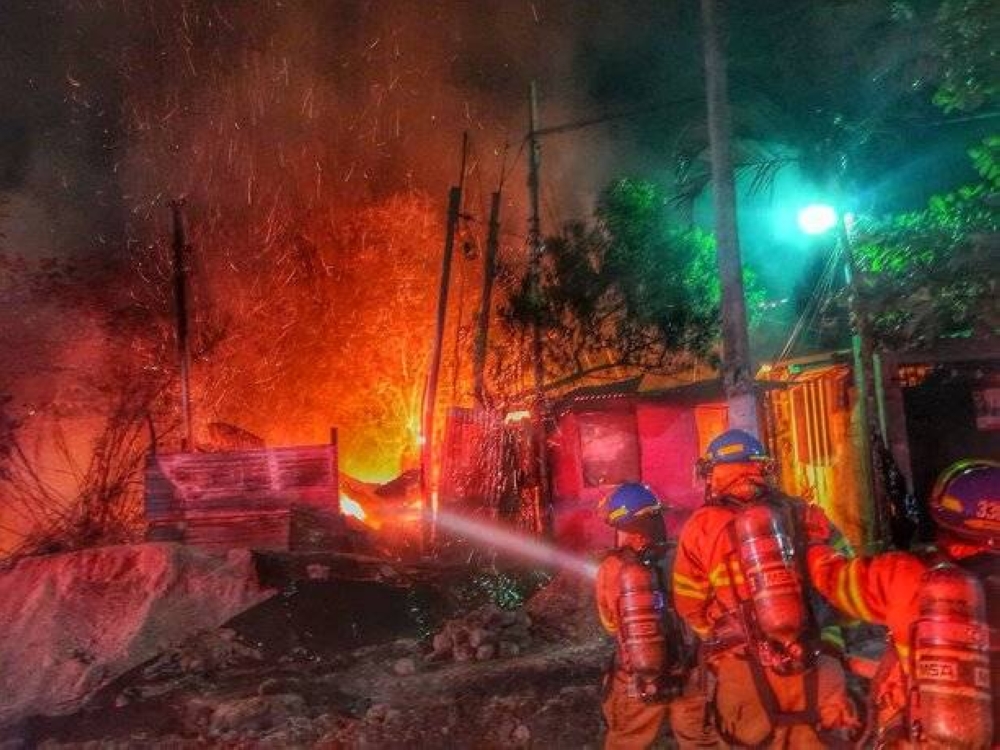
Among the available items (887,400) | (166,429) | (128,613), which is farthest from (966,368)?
(166,429)

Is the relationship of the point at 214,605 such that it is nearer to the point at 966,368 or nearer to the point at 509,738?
the point at 509,738

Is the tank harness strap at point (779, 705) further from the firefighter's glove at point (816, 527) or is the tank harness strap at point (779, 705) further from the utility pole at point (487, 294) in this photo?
the utility pole at point (487, 294)

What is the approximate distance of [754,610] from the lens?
121 inches

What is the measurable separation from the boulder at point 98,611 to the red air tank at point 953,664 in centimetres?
759

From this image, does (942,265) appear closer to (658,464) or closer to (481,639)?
(481,639)

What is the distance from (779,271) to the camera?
720 inches

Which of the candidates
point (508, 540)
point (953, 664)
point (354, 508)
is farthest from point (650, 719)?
point (354, 508)

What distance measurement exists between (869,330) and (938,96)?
2112mm

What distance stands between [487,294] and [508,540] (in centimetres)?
610

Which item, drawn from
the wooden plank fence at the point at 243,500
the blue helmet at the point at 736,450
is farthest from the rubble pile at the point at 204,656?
the blue helmet at the point at 736,450

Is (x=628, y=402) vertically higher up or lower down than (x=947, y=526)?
higher up

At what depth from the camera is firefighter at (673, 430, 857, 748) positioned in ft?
9.71

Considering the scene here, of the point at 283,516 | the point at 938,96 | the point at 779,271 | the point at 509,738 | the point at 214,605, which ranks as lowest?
the point at 509,738

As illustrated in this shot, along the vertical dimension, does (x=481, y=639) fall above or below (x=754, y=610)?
below
